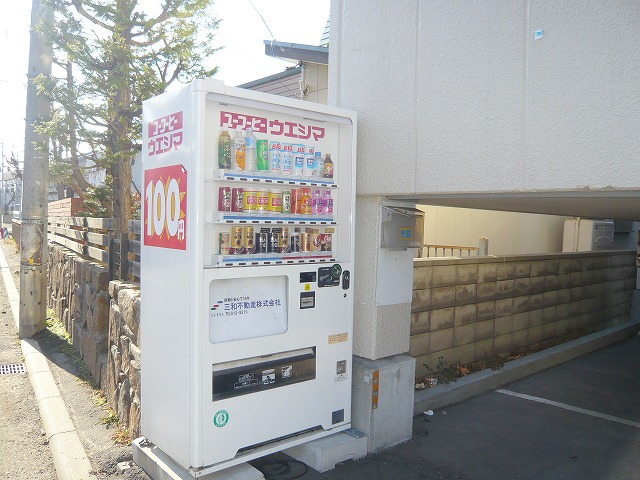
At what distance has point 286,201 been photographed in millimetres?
4387

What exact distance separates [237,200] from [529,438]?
11.5 feet

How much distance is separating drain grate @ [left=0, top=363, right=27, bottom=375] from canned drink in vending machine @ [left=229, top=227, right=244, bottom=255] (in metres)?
5.54

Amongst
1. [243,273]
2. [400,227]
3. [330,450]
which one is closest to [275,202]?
[243,273]

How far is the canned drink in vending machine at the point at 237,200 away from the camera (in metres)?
4.12

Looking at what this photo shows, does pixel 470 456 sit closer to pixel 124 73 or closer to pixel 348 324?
pixel 348 324

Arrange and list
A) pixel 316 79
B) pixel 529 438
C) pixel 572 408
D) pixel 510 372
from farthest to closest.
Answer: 1. pixel 316 79
2. pixel 510 372
3. pixel 572 408
4. pixel 529 438

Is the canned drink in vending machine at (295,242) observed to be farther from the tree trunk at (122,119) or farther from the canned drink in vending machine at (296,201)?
the tree trunk at (122,119)

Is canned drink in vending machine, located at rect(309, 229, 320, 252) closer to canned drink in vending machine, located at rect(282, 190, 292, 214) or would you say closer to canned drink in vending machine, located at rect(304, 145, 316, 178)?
canned drink in vending machine, located at rect(282, 190, 292, 214)

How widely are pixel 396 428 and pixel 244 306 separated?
6.07 ft

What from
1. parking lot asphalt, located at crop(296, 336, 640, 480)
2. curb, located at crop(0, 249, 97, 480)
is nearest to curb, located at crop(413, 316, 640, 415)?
parking lot asphalt, located at crop(296, 336, 640, 480)

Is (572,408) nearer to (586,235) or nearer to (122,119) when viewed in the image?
(586,235)

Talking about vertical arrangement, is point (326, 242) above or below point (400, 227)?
below

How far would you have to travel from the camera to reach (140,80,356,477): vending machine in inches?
153

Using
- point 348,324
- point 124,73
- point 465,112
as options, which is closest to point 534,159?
point 465,112
